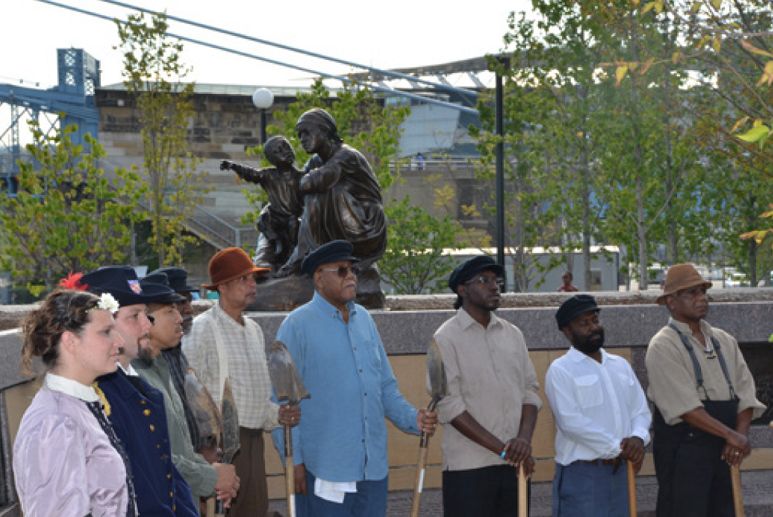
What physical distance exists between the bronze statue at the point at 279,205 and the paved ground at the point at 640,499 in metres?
2.40

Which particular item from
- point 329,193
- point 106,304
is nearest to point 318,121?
point 329,193

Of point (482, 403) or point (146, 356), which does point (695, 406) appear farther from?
point (146, 356)

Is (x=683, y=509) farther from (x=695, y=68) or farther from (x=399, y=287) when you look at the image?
(x=399, y=287)

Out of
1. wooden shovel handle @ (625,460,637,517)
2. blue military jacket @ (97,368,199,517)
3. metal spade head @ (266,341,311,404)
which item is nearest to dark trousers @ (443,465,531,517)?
wooden shovel handle @ (625,460,637,517)

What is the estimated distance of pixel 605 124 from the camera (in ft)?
75.0

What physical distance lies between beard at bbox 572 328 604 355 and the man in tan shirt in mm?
352

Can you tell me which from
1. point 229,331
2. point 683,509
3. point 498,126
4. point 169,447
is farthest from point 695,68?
point 169,447

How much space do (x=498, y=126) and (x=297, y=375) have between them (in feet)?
37.1

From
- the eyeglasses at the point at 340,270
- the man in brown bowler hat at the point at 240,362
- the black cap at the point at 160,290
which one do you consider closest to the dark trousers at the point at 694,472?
the eyeglasses at the point at 340,270

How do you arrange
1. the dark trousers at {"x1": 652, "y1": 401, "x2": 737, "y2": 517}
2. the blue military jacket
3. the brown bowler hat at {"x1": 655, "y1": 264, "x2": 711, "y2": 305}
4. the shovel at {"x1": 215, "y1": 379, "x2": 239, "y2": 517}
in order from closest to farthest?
the blue military jacket
the shovel at {"x1": 215, "y1": 379, "x2": 239, "y2": 517}
the dark trousers at {"x1": 652, "y1": 401, "x2": 737, "y2": 517}
the brown bowler hat at {"x1": 655, "y1": 264, "x2": 711, "y2": 305}

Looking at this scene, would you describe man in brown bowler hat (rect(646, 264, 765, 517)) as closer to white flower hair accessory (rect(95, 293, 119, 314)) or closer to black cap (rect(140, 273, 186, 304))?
black cap (rect(140, 273, 186, 304))

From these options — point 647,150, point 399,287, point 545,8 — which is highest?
point 545,8

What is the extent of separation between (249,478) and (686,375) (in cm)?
284

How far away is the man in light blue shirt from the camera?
23.3 feet
